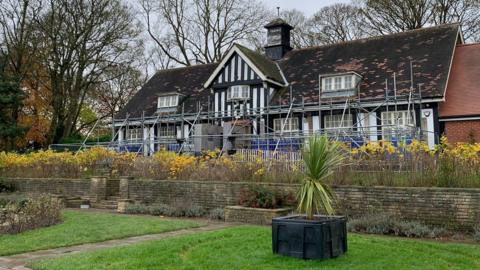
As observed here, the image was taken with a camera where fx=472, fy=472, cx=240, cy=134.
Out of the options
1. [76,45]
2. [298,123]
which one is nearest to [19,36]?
[76,45]

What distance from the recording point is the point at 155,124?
28406 millimetres

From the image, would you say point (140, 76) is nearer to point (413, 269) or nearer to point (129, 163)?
point (129, 163)

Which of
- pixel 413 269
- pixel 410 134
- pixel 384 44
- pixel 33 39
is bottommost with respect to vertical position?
pixel 413 269

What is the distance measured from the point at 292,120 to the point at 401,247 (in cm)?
1599

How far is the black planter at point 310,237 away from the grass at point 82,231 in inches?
171

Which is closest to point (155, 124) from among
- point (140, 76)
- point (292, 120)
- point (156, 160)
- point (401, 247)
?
point (292, 120)

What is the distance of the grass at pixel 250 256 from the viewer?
6855mm

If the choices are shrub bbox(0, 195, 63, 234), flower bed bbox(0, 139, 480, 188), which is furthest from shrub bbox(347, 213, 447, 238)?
Result: shrub bbox(0, 195, 63, 234)

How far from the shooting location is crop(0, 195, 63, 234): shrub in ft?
36.1

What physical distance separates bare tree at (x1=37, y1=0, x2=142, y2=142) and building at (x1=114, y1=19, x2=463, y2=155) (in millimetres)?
7489

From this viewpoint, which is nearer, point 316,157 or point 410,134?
point 316,157

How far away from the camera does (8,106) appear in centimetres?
3070

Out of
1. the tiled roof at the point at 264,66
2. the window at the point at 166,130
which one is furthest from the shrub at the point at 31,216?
the window at the point at 166,130

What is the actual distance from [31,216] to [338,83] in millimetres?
15771
